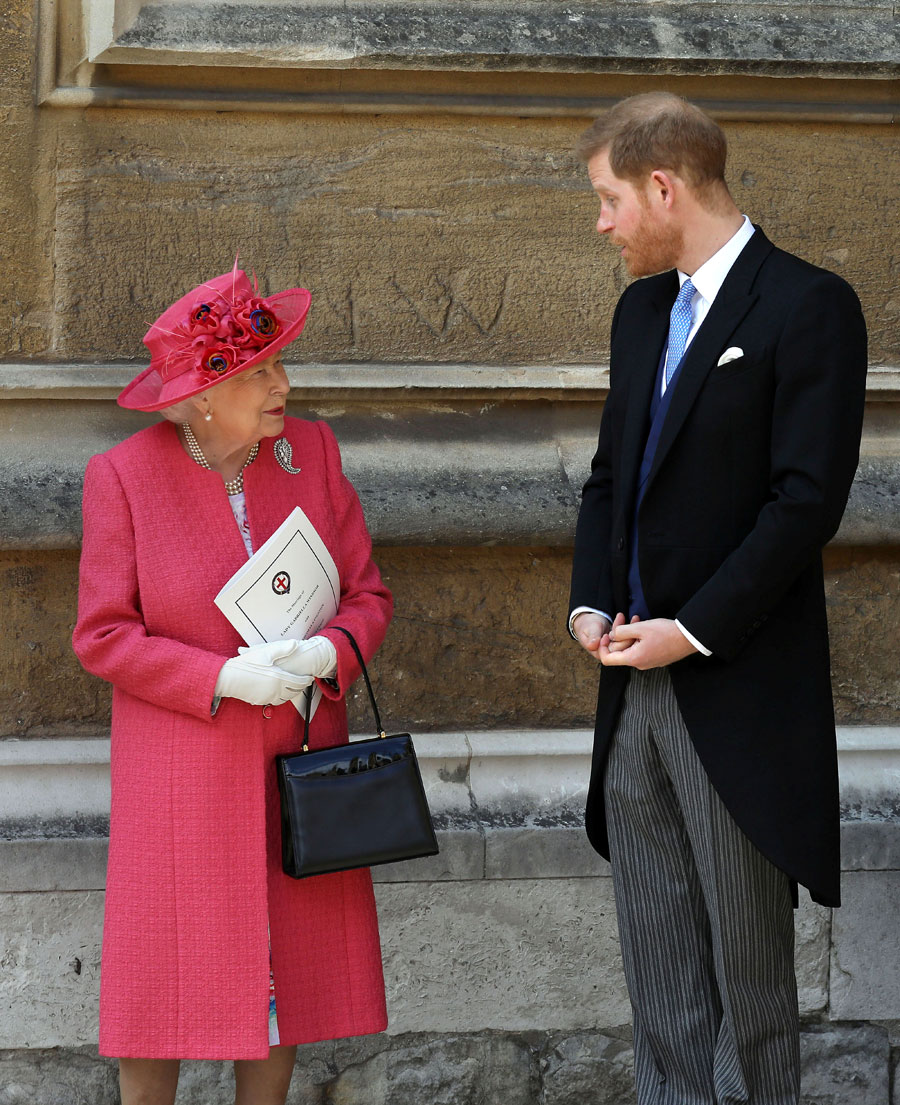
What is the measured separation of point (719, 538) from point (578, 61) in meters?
1.56

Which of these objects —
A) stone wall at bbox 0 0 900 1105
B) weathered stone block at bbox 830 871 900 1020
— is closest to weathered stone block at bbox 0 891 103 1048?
stone wall at bbox 0 0 900 1105

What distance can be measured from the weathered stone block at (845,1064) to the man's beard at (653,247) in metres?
2.04

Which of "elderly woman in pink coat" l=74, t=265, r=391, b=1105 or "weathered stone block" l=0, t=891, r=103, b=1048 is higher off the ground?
"elderly woman in pink coat" l=74, t=265, r=391, b=1105

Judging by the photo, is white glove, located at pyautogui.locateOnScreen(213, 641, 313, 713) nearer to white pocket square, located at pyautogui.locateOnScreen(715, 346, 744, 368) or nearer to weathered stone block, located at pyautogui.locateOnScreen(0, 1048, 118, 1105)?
white pocket square, located at pyautogui.locateOnScreen(715, 346, 744, 368)

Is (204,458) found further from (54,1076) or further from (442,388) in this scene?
(54,1076)

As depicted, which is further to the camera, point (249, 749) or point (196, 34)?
point (196, 34)

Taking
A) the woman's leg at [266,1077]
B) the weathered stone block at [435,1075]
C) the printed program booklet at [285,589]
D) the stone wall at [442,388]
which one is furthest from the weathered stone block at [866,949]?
the printed program booklet at [285,589]

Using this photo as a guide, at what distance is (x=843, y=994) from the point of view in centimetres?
348

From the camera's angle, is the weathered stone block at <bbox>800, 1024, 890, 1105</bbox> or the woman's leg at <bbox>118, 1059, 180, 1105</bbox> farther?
the weathered stone block at <bbox>800, 1024, 890, 1105</bbox>

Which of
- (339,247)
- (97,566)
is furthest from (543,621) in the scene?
(97,566)

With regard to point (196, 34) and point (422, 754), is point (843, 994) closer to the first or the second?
point (422, 754)

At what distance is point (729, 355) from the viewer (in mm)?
2312

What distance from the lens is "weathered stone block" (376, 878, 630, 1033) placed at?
A: 11.1ft

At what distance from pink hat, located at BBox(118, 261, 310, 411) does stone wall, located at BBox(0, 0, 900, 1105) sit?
79 cm
